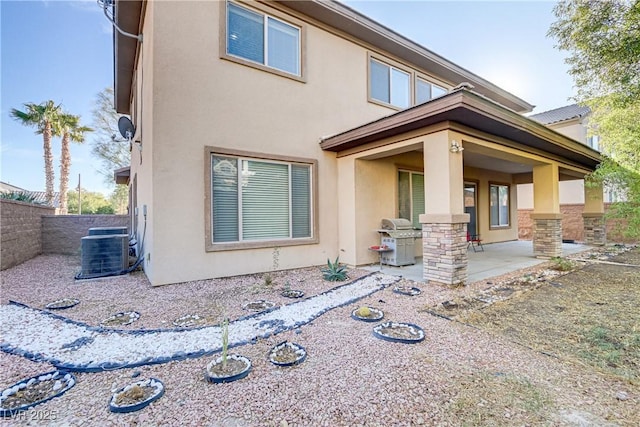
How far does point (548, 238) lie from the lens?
26.5 feet

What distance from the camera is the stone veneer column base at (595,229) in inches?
425

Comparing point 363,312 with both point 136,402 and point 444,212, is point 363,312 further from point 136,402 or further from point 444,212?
point 136,402

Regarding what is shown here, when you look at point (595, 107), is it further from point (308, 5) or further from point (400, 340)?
point (400, 340)

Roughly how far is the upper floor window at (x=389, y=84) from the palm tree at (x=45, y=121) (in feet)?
58.3

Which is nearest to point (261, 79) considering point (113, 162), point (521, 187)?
point (521, 187)

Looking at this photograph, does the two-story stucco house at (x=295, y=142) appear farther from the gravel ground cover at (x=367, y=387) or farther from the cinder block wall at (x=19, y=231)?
the cinder block wall at (x=19, y=231)

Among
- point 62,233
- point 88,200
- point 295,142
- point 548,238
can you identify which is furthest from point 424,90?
point 88,200

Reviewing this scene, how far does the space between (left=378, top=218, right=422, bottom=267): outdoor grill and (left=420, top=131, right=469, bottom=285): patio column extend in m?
1.53

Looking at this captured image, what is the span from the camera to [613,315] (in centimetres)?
392

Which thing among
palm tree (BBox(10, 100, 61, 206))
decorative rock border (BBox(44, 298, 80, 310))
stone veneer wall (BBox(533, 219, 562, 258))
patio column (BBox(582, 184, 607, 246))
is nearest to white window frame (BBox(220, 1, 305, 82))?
decorative rock border (BBox(44, 298, 80, 310))

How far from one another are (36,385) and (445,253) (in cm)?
540

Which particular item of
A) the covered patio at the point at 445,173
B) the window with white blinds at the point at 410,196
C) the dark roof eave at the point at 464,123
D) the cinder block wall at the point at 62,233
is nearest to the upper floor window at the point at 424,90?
the covered patio at the point at 445,173

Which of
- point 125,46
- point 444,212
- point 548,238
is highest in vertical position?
point 125,46

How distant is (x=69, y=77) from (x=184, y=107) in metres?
16.0
